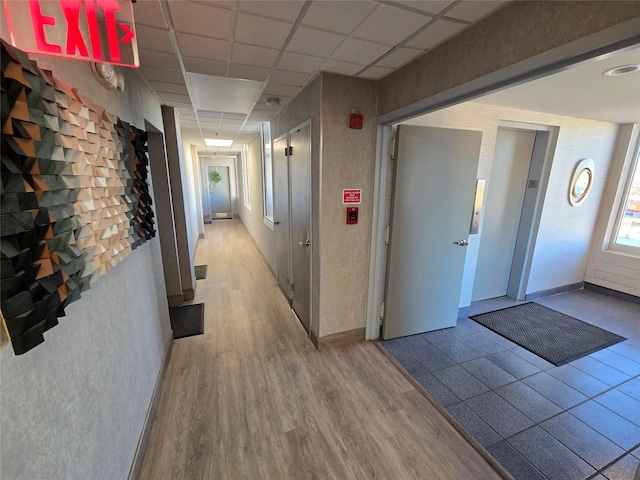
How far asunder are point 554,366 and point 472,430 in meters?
1.25

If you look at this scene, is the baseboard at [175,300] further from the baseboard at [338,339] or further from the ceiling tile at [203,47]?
the ceiling tile at [203,47]

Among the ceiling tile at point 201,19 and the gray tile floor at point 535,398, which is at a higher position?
the ceiling tile at point 201,19

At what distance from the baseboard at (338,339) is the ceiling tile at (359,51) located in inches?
90.3

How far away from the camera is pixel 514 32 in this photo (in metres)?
1.21

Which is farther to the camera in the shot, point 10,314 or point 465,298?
point 465,298

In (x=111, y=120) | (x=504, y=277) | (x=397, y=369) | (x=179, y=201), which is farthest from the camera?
(x=504, y=277)

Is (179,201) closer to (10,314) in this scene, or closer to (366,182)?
(366,182)

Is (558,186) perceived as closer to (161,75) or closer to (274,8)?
(274,8)

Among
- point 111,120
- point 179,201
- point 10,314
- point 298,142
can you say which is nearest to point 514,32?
point 298,142

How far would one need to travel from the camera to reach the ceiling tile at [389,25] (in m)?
1.29

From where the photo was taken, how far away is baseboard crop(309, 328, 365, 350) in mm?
2535

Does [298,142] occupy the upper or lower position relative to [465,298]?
upper

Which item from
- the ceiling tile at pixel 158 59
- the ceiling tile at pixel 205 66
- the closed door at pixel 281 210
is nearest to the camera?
the ceiling tile at pixel 158 59

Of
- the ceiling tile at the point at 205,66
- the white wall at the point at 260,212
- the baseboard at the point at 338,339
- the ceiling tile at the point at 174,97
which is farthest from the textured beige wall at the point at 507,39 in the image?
the white wall at the point at 260,212
